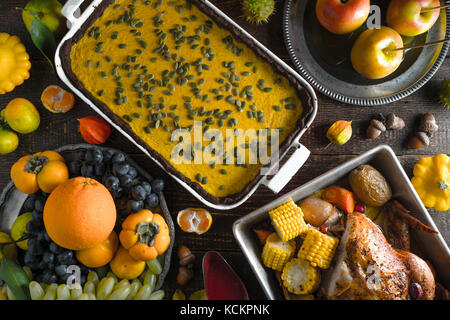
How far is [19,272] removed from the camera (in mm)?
1341

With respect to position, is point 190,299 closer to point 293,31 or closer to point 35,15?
point 293,31

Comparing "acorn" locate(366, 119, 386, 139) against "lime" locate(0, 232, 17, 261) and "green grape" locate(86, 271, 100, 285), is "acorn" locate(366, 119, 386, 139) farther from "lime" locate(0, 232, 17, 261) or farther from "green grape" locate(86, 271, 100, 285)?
"lime" locate(0, 232, 17, 261)

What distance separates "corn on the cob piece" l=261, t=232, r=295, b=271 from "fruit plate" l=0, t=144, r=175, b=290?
0.39 meters

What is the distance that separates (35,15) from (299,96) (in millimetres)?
1171

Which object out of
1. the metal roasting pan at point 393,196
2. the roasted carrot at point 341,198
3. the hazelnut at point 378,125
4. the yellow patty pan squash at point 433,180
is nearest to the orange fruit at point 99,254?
the metal roasting pan at point 393,196

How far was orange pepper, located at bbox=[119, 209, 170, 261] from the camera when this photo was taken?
1.32 m

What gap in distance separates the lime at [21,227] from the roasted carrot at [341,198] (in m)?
1.27

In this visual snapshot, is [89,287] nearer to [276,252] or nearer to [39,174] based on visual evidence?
[39,174]

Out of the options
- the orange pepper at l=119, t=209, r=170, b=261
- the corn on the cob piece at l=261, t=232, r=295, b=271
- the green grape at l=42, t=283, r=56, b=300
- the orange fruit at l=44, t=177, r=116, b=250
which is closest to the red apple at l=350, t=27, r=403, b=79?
the corn on the cob piece at l=261, t=232, r=295, b=271

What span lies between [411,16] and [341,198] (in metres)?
0.79

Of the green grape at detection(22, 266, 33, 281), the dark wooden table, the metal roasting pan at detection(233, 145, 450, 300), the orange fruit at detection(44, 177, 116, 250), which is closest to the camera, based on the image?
the orange fruit at detection(44, 177, 116, 250)

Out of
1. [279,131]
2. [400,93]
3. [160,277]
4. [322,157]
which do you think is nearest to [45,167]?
[160,277]

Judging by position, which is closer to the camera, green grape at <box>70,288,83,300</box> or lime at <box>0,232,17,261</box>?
green grape at <box>70,288,83,300</box>

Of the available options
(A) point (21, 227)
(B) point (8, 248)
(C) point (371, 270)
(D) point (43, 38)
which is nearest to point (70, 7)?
(D) point (43, 38)
